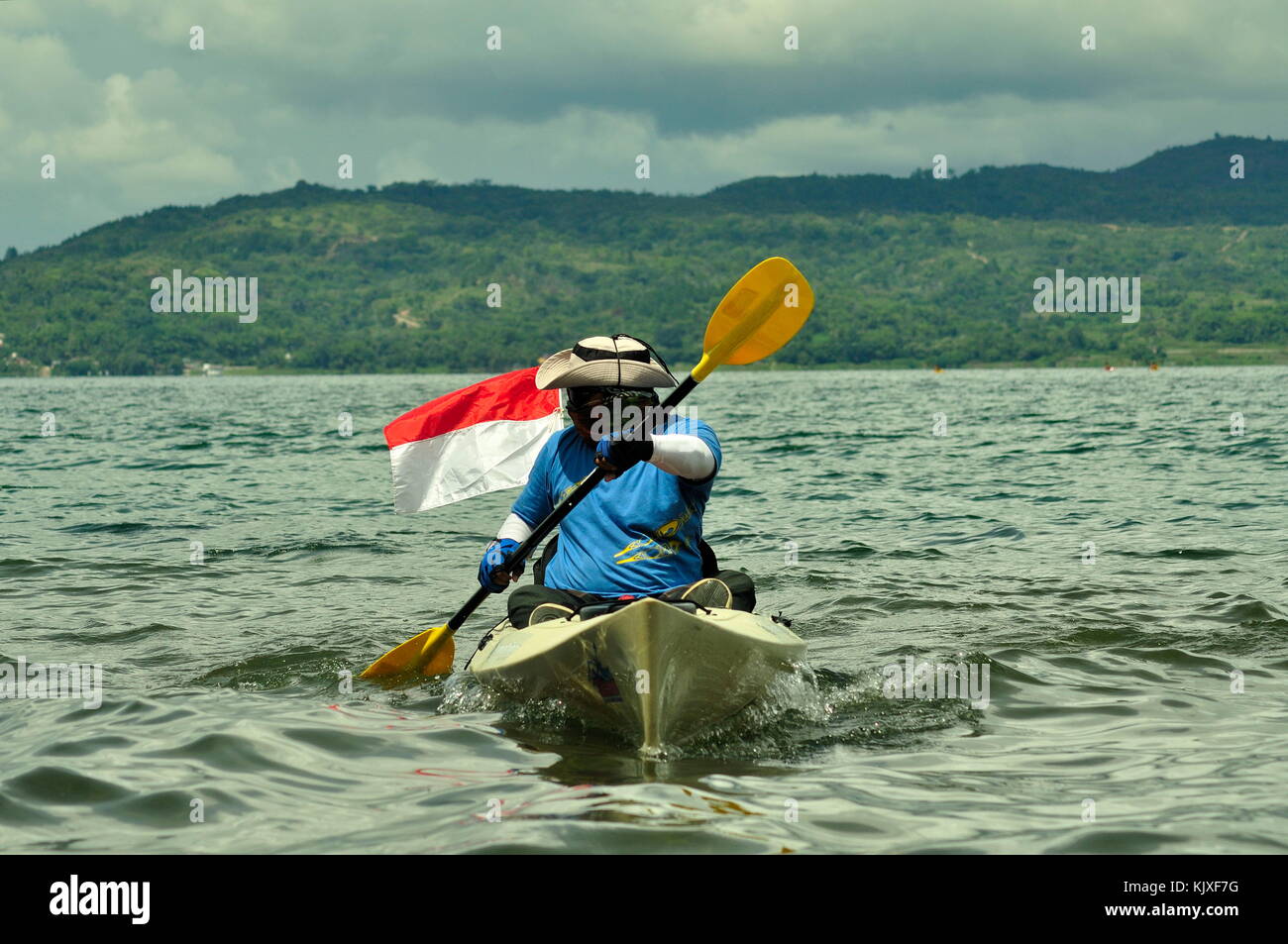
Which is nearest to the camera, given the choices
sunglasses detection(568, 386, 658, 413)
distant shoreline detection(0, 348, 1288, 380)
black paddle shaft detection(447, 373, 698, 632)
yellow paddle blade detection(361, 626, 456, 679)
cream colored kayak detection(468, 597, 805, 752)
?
cream colored kayak detection(468, 597, 805, 752)

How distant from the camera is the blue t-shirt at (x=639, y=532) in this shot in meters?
6.46

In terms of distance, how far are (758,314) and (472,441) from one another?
Result: 8.63 ft

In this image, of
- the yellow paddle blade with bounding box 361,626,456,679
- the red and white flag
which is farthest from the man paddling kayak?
the red and white flag

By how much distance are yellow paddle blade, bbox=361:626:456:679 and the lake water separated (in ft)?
0.93

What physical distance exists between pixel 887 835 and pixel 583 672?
70.6 inches

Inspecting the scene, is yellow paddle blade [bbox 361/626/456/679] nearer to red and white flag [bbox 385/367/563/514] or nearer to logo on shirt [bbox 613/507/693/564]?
red and white flag [bbox 385/367/563/514]

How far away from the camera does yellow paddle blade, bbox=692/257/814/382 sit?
7465mm

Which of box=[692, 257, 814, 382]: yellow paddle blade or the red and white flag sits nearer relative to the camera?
box=[692, 257, 814, 382]: yellow paddle blade

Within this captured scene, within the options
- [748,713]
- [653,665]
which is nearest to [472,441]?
[748,713]

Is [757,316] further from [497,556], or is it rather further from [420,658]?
[420,658]

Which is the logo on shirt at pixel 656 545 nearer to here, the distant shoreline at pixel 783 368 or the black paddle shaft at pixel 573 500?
the black paddle shaft at pixel 573 500

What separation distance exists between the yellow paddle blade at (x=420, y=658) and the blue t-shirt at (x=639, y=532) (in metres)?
1.60

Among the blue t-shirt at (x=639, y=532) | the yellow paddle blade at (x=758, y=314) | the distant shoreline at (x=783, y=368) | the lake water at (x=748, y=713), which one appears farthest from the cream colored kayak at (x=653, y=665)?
the distant shoreline at (x=783, y=368)
